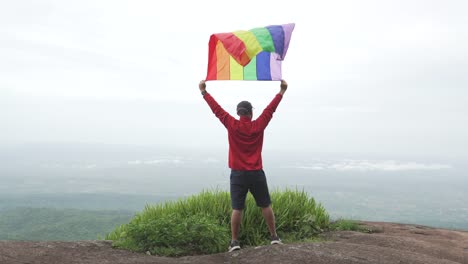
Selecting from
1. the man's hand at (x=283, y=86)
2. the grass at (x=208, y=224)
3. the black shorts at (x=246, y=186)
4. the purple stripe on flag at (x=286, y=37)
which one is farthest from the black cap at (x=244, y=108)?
the grass at (x=208, y=224)

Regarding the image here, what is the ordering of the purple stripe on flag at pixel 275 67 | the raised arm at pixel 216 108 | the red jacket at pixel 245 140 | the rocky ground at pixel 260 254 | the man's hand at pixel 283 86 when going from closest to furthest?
1. the rocky ground at pixel 260 254
2. the red jacket at pixel 245 140
3. the raised arm at pixel 216 108
4. the man's hand at pixel 283 86
5. the purple stripe on flag at pixel 275 67

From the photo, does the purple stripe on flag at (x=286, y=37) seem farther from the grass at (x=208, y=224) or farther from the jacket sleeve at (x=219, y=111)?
the grass at (x=208, y=224)

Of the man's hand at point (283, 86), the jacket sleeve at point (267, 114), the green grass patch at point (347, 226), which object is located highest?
the man's hand at point (283, 86)

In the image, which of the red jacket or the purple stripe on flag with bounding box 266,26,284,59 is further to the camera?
the purple stripe on flag with bounding box 266,26,284,59

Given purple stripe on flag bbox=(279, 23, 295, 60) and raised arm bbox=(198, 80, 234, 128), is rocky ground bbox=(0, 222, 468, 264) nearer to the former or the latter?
raised arm bbox=(198, 80, 234, 128)

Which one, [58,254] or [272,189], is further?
[272,189]

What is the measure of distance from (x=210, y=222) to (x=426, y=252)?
3919 millimetres

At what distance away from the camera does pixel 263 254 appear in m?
6.46

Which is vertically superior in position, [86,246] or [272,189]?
[272,189]

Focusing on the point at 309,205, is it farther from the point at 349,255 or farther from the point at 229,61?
the point at 229,61

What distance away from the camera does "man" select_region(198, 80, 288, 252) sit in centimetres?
699

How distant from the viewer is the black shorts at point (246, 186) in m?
7.04

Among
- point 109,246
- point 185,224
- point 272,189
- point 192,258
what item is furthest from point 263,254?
point 272,189

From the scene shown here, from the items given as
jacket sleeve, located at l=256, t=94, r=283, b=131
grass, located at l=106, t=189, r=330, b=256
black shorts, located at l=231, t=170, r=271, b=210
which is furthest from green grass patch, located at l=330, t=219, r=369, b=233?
jacket sleeve, located at l=256, t=94, r=283, b=131
